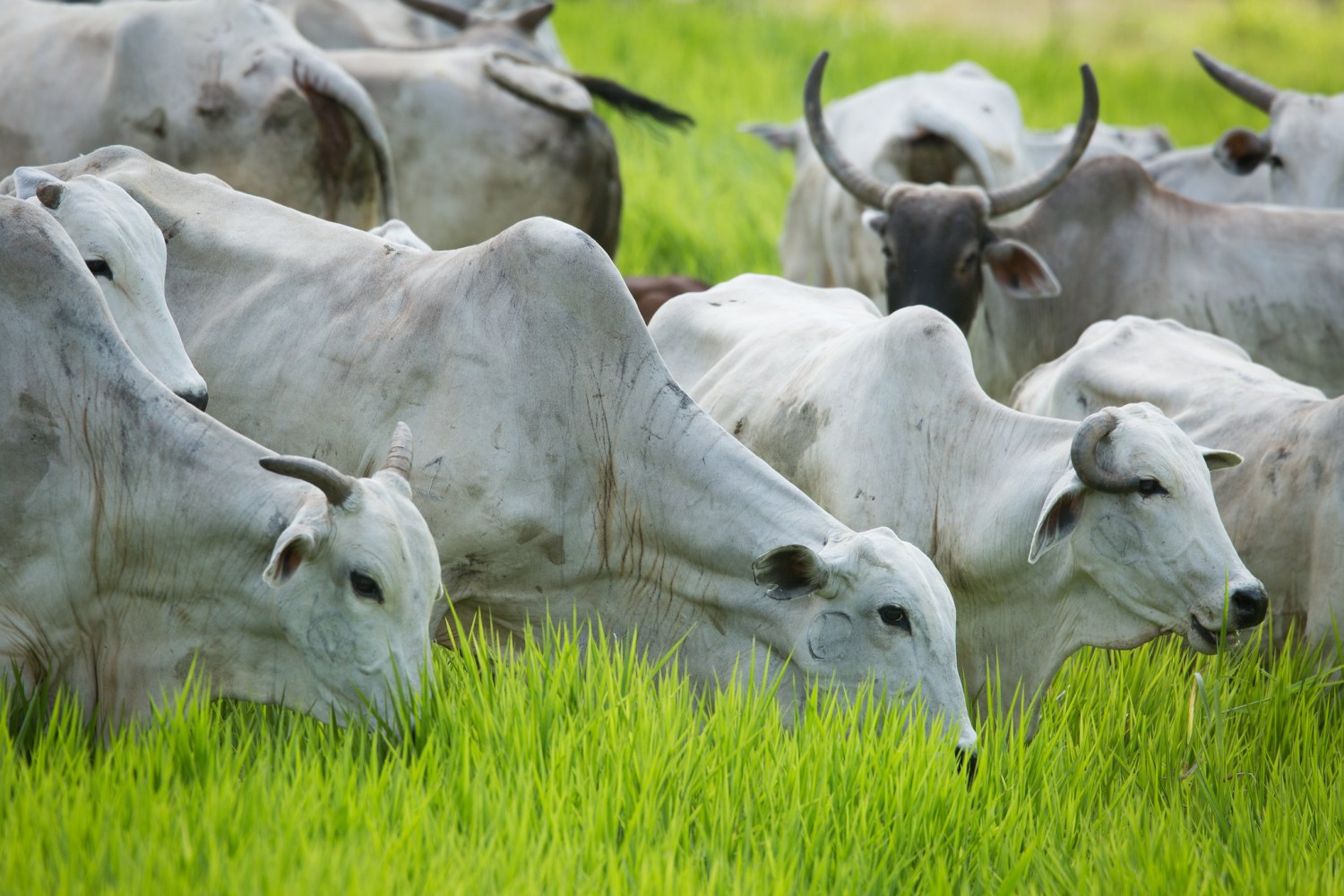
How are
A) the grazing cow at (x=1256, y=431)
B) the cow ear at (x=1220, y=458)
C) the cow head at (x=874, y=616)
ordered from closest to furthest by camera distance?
the cow head at (x=874, y=616), the cow ear at (x=1220, y=458), the grazing cow at (x=1256, y=431)

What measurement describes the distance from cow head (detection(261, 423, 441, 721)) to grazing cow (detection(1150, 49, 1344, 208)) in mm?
5847

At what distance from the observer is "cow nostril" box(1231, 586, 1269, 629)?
378cm

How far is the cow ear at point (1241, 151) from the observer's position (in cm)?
795

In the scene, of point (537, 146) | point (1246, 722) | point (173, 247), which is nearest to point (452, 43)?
point (537, 146)

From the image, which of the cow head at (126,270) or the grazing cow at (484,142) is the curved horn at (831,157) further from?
the cow head at (126,270)

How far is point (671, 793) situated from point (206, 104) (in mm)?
3863

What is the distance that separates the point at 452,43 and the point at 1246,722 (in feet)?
18.6

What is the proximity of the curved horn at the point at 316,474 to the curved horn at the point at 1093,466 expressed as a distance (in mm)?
1697

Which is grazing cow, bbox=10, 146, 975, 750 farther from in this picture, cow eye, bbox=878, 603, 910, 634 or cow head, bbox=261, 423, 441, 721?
cow head, bbox=261, 423, 441, 721

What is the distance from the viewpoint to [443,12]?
9.80m

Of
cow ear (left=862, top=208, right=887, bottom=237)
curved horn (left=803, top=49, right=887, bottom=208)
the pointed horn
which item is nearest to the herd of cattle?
cow ear (left=862, top=208, right=887, bottom=237)

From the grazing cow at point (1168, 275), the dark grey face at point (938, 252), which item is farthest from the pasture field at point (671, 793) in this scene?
the grazing cow at point (1168, 275)

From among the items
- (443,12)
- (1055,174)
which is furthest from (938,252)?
(443,12)

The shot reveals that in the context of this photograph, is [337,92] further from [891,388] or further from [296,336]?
[891,388]
